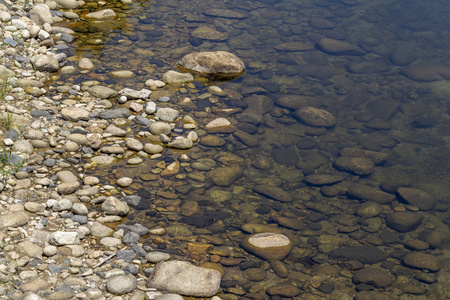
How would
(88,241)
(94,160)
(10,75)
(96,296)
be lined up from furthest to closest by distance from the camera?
(10,75) < (94,160) < (88,241) < (96,296)

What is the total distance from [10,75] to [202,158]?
3.75m

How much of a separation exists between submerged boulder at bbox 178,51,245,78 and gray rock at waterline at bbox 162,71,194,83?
1.59 ft

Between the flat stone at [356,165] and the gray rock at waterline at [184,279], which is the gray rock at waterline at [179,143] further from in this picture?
the gray rock at waterline at [184,279]

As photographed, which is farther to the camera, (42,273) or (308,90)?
(308,90)

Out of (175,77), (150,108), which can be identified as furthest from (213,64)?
(150,108)

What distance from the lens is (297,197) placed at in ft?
23.1

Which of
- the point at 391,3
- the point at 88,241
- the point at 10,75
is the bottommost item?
the point at 88,241

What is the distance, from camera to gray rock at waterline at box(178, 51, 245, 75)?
31.8 ft

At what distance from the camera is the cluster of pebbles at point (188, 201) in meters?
5.13

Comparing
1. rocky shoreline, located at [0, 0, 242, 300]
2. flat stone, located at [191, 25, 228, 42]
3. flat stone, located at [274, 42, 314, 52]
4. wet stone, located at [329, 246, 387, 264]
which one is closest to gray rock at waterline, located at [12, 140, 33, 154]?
rocky shoreline, located at [0, 0, 242, 300]

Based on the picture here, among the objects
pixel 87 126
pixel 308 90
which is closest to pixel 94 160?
pixel 87 126

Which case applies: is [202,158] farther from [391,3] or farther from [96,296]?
[391,3]

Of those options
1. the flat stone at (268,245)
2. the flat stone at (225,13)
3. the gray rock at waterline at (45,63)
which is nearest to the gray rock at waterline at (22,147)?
the gray rock at waterline at (45,63)

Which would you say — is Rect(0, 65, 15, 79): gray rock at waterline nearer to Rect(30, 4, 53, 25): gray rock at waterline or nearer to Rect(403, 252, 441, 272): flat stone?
Rect(30, 4, 53, 25): gray rock at waterline
